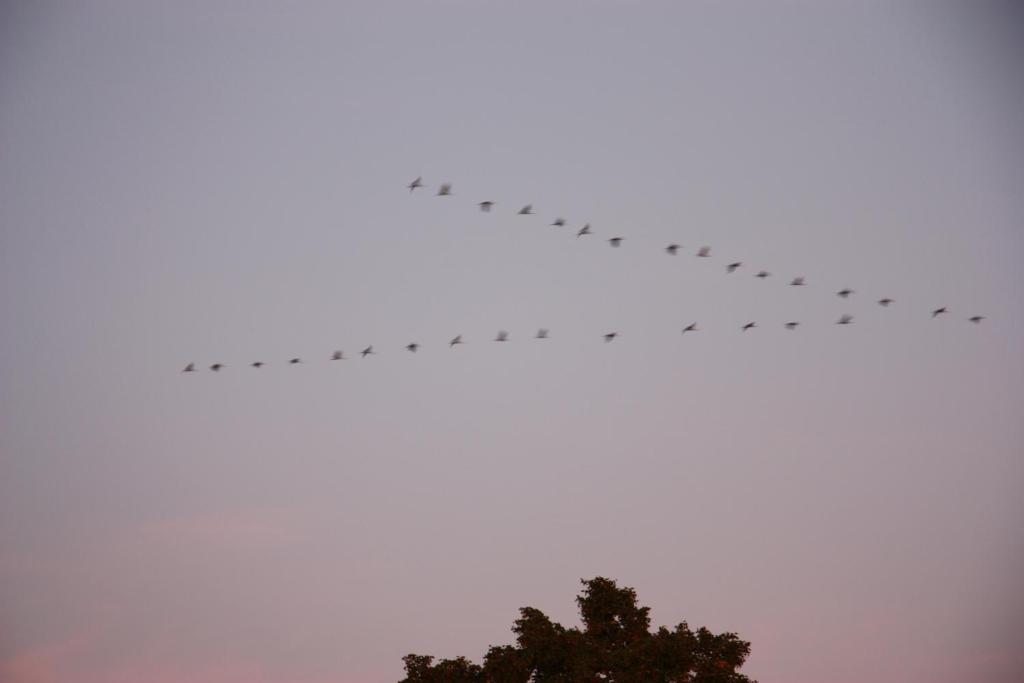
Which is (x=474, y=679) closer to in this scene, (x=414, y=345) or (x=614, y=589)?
(x=614, y=589)

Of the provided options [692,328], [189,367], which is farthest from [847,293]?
[189,367]

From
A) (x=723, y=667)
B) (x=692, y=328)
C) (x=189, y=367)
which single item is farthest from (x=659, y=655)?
(x=189, y=367)

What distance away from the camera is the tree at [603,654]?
1388 inches

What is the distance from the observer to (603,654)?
3600 centimetres

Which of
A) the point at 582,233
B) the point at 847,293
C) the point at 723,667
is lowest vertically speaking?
the point at 723,667

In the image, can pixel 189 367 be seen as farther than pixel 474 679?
No

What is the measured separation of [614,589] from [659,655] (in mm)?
3580

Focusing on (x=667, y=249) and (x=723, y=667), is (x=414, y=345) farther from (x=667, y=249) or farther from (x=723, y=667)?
(x=723, y=667)

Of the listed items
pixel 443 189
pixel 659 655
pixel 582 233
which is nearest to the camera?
pixel 443 189

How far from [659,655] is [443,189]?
19370mm

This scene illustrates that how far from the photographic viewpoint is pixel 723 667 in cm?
3547

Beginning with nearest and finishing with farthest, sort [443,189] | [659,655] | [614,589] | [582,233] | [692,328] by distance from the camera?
[443,189], [582,233], [692,328], [659,655], [614,589]

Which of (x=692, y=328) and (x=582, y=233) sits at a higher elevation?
(x=582, y=233)

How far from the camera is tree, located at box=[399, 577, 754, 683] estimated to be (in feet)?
116
